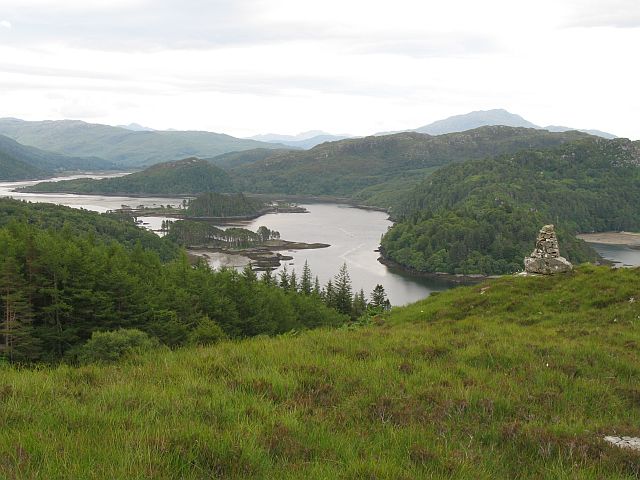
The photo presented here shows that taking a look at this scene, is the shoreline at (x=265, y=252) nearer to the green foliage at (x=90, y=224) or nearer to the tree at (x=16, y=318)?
the green foliage at (x=90, y=224)

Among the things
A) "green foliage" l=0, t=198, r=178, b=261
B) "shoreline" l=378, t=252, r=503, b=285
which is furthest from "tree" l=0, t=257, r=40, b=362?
"shoreline" l=378, t=252, r=503, b=285

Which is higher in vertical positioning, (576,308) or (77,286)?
(576,308)

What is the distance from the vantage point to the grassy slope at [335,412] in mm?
5520

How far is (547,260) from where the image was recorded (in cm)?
3144

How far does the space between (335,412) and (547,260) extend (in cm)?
2795

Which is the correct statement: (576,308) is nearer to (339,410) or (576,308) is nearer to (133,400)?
(339,410)

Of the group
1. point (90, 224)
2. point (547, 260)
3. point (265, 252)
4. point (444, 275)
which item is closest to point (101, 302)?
point (547, 260)

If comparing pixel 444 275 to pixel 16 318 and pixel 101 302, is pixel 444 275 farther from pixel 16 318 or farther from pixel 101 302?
pixel 16 318

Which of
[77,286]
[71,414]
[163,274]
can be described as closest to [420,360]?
[71,414]

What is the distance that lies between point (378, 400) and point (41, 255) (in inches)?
1604

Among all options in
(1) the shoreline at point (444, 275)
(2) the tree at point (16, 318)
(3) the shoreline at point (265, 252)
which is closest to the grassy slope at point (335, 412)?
(2) the tree at point (16, 318)

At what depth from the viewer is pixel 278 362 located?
34.2 feet

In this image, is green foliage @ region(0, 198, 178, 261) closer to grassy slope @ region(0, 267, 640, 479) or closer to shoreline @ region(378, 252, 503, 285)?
shoreline @ region(378, 252, 503, 285)

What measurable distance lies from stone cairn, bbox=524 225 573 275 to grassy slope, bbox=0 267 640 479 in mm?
18248
